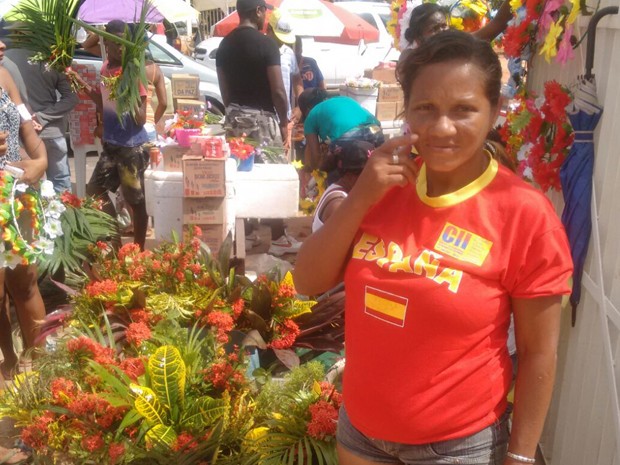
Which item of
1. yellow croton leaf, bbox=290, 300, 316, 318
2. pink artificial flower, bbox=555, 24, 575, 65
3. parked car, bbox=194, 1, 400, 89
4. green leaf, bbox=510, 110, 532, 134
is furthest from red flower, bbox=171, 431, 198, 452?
parked car, bbox=194, 1, 400, 89

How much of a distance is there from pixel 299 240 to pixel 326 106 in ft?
8.53

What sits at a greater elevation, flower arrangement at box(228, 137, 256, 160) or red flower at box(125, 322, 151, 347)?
flower arrangement at box(228, 137, 256, 160)

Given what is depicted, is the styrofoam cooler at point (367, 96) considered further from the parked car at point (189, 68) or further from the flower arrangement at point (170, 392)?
the flower arrangement at point (170, 392)

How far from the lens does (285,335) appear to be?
3539 millimetres

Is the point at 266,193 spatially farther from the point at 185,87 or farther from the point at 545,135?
the point at 545,135

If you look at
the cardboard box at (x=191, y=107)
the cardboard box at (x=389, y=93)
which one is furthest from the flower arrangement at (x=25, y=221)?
the cardboard box at (x=389, y=93)

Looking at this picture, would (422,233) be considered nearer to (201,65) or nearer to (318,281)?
(318,281)

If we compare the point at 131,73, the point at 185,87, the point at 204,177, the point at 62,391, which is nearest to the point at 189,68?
the point at 185,87

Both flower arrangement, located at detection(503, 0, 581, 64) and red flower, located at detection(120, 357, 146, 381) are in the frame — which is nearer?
flower arrangement, located at detection(503, 0, 581, 64)

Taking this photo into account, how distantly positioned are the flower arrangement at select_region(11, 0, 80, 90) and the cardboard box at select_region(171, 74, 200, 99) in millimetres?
2440

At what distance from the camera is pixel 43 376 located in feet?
9.99

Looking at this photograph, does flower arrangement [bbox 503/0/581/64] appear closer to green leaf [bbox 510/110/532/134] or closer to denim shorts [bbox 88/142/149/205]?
green leaf [bbox 510/110/532/134]

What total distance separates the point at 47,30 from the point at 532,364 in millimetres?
4082

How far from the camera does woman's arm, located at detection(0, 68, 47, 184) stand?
348cm
